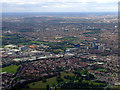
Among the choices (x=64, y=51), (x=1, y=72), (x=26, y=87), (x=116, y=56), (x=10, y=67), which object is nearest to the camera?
(x=26, y=87)

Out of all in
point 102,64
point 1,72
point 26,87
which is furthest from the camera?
point 102,64

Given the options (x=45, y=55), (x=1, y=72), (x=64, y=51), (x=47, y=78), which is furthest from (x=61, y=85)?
(x=64, y=51)

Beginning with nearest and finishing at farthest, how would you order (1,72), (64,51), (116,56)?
(1,72) → (116,56) → (64,51)

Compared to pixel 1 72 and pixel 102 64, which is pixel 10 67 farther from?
pixel 102 64

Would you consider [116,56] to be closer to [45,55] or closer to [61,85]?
[45,55]

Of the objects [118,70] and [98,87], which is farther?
[118,70]

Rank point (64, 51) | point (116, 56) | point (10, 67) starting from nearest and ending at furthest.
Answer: point (10, 67) → point (116, 56) → point (64, 51)

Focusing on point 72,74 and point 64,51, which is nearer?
point 72,74

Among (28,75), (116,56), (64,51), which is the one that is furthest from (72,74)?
(64,51)

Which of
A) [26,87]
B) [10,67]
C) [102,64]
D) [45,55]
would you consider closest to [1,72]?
[10,67]
